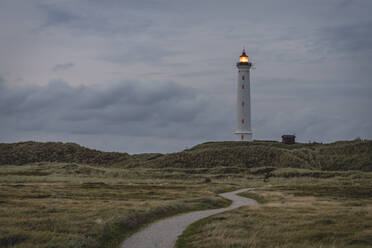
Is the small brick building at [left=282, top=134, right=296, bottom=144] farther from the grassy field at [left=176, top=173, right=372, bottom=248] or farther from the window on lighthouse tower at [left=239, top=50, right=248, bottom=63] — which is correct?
the grassy field at [left=176, top=173, right=372, bottom=248]

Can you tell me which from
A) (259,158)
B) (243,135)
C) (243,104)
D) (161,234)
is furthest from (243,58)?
(161,234)

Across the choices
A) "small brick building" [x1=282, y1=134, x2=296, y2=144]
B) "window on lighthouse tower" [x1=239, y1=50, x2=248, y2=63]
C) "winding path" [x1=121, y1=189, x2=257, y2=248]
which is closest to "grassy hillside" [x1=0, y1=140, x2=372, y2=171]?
"small brick building" [x1=282, y1=134, x2=296, y2=144]

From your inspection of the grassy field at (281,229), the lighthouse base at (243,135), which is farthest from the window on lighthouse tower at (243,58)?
the grassy field at (281,229)

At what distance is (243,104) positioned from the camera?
113 metres

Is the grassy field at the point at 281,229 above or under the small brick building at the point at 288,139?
under

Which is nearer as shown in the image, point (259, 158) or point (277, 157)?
point (259, 158)

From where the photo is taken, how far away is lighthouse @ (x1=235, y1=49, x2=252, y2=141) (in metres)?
113

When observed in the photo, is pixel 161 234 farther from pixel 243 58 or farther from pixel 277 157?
pixel 243 58

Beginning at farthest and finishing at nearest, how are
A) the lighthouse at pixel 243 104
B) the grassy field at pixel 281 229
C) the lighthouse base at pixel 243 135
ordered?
the lighthouse base at pixel 243 135 < the lighthouse at pixel 243 104 < the grassy field at pixel 281 229

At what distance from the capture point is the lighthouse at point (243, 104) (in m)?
113

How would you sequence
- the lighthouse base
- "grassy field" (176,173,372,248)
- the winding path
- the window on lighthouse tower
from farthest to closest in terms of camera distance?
the window on lighthouse tower, the lighthouse base, "grassy field" (176,173,372,248), the winding path

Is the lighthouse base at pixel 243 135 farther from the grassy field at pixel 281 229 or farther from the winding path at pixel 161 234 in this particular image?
→ the winding path at pixel 161 234

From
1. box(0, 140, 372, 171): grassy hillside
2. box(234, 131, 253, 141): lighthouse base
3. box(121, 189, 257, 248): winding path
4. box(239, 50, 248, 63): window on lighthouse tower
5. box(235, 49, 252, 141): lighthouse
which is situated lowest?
box(121, 189, 257, 248): winding path

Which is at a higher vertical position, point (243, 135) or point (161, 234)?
point (243, 135)
